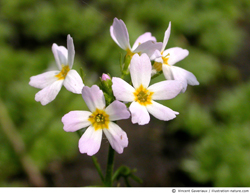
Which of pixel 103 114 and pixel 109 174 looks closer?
pixel 103 114

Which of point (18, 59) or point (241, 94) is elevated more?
point (18, 59)

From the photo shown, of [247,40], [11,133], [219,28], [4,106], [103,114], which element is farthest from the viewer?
[247,40]

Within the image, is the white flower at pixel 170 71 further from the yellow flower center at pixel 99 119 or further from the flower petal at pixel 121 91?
the yellow flower center at pixel 99 119

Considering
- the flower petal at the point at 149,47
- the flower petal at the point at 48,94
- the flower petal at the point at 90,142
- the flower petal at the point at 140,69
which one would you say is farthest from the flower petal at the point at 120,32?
the flower petal at the point at 90,142

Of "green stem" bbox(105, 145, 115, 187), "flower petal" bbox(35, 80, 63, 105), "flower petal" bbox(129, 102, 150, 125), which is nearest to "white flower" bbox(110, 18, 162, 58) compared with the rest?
"flower petal" bbox(129, 102, 150, 125)

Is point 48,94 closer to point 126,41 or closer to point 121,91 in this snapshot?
point 121,91

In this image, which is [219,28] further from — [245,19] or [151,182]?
[151,182]

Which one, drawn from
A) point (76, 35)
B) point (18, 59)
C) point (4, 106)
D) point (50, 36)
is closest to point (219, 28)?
point (76, 35)
